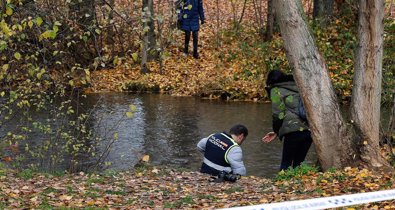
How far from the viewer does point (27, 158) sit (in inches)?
477

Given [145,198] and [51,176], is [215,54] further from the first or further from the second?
[145,198]

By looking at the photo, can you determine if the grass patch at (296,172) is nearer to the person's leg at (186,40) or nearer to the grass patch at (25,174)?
the grass patch at (25,174)

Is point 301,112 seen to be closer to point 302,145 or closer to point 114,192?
point 302,145

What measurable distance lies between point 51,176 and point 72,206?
8.64ft

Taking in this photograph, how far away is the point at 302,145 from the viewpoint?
10289 millimetres

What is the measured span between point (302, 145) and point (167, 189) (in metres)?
2.45

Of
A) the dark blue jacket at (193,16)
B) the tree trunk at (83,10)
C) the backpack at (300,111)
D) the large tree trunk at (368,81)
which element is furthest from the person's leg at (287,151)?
the dark blue jacket at (193,16)

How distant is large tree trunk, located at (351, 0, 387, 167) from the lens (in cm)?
895

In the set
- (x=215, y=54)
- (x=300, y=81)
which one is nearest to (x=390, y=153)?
(x=300, y=81)

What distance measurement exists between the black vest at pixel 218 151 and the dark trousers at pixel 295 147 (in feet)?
2.79

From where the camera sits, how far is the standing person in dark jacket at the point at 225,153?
33.0 feet

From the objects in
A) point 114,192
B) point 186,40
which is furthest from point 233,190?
point 186,40

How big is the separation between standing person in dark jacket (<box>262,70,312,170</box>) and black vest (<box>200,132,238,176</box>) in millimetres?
699

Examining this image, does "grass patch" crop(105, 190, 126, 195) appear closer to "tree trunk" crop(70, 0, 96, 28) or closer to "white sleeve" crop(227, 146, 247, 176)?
"white sleeve" crop(227, 146, 247, 176)
